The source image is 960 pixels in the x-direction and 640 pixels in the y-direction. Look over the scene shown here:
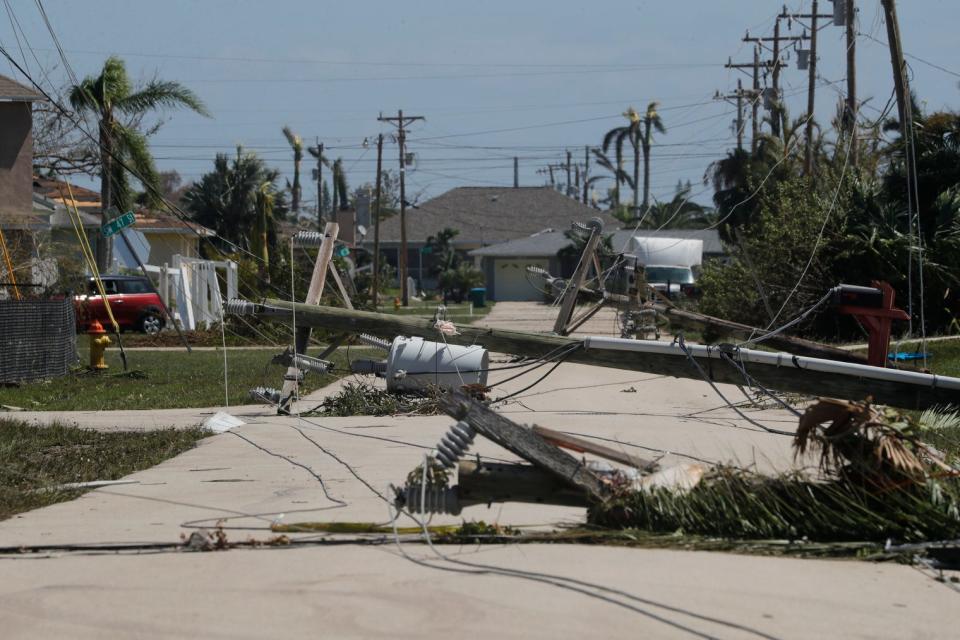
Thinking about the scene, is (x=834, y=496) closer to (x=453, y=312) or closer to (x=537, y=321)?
(x=537, y=321)

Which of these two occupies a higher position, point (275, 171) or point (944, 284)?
point (275, 171)

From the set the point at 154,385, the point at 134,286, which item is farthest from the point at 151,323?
the point at 154,385

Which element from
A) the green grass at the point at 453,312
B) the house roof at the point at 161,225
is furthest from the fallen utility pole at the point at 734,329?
the house roof at the point at 161,225

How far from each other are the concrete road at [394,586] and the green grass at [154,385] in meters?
7.48

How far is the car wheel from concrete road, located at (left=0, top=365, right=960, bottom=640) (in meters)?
24.7

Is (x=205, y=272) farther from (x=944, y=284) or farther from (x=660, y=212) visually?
(x=660, y=212)

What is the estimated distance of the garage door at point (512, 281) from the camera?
70.6m

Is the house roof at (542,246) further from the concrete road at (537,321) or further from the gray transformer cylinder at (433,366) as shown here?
the gray transformer cylinder at (433,366)

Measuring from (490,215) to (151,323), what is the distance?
57668 mm

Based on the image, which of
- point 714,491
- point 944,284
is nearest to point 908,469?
point 714,491

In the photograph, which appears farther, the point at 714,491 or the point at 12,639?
the point at 714,491

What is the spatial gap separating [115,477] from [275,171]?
183 feet

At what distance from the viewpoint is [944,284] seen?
24.4 metres

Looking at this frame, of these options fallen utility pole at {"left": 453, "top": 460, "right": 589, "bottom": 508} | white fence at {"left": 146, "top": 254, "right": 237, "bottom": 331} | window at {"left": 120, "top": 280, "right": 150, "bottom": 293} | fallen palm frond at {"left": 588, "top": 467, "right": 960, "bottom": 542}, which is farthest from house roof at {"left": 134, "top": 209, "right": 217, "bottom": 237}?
fallen palm frond at {"left": 588, "top": 467, "right": 960, "bottom": 542}
